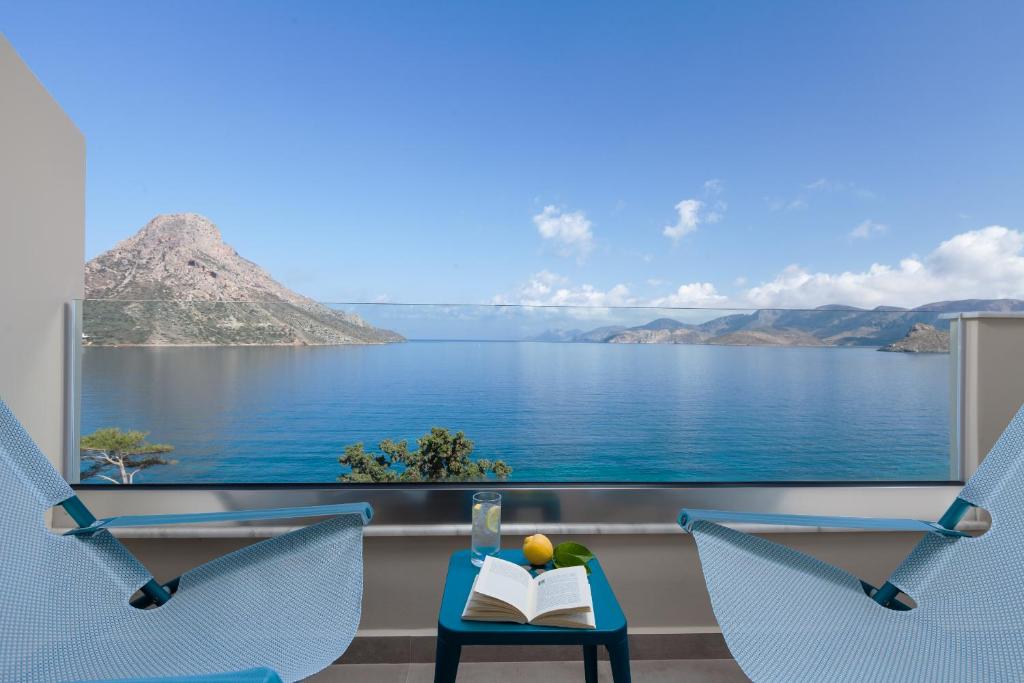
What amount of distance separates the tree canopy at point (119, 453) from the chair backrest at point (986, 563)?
2316 mm

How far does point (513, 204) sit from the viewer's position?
18.1 meters

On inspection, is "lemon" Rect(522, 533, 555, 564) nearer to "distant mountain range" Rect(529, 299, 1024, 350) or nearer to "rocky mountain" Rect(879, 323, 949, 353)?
"distant mountain range" Rect(529, 299, 1024, 350)

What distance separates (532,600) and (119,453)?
5.24 feet

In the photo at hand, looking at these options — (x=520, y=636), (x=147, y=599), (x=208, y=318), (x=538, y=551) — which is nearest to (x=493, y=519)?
(x=538, y=551)

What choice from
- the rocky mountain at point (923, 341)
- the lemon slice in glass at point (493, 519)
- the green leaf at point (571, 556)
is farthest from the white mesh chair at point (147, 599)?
the rocky mountain at point (923, 341)

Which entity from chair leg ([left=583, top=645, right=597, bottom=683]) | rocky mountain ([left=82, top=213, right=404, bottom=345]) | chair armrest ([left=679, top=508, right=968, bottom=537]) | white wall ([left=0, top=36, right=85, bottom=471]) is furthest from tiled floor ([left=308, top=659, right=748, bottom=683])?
white wall ([left=0, top=36, right=85, bottom=471])

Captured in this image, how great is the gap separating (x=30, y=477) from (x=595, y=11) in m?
15.7

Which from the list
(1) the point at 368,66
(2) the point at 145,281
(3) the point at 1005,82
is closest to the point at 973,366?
(2) the point at 145,281

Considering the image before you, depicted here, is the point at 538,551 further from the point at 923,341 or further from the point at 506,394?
the point at 923,341

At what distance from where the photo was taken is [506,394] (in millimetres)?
2242

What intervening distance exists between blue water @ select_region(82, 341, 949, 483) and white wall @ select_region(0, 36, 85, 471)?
17cm

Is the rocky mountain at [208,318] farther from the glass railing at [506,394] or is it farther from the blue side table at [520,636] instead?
the blue side table at [520,636]

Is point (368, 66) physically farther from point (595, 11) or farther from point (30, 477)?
point (30, 477)

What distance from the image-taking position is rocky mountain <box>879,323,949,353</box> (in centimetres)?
212
